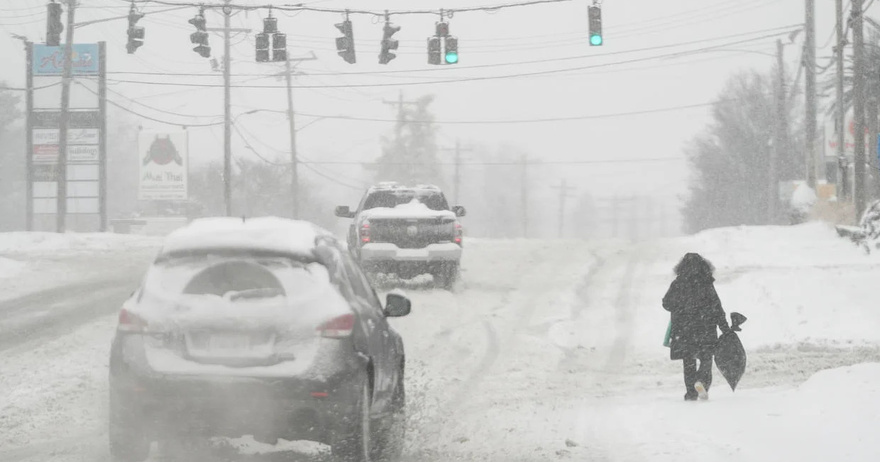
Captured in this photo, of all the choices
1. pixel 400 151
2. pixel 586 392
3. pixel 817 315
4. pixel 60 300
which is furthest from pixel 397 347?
pixel 400 151

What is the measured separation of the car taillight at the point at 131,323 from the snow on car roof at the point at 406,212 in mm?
12311

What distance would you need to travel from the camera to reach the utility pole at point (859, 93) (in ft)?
83.0

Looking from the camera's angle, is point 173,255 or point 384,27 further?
point 384,27

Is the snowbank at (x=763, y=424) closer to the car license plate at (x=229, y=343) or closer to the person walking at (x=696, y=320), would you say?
the person walking at (x=696, y=320)

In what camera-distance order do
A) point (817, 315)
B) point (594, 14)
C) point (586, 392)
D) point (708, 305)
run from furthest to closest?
point (594, 14)
point (817, 315)
point (586, 392)
point (708, 305)

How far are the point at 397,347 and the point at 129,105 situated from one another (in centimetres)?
12389

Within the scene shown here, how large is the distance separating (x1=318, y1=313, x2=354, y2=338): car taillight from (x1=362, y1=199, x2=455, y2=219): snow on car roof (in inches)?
482

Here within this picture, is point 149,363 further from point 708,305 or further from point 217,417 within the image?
point 708,305

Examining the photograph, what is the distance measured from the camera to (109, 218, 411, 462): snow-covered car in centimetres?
642

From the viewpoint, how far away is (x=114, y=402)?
664 centimetres

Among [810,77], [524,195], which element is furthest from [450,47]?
[524,195]

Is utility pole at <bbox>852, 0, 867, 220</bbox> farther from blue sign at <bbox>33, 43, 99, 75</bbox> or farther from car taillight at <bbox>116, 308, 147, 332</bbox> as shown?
blue sign at <bbox>33, 43, 99, 75</bbox>

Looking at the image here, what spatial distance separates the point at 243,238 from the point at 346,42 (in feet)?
65.1

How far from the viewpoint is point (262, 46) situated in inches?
1040
